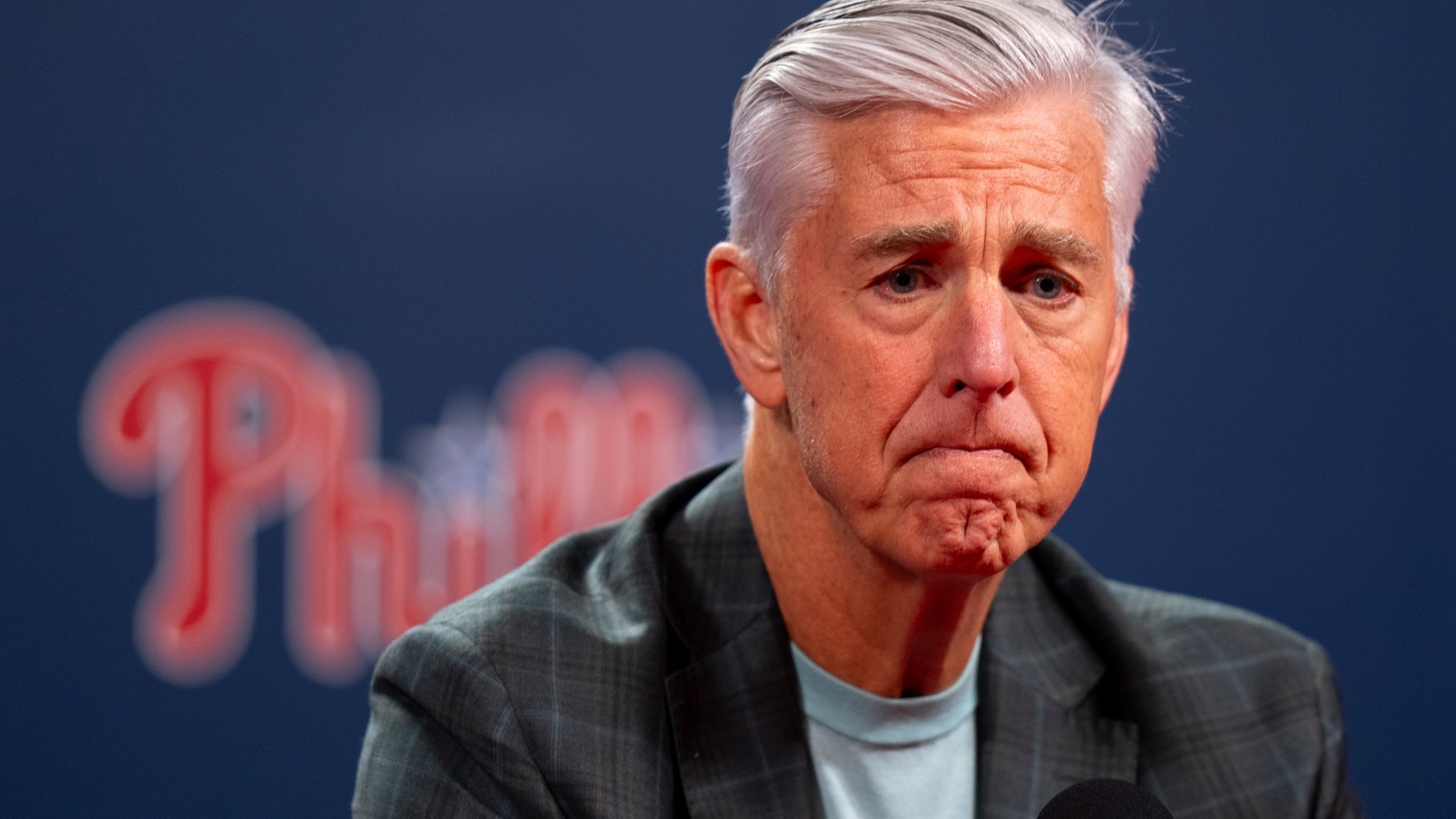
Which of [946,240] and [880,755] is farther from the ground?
[946,240]

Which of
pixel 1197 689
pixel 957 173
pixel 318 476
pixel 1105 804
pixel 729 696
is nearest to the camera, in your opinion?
pixel 1105 804

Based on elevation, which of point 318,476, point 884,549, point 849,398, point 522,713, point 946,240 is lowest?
point 318,476

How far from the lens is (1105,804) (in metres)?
0.75

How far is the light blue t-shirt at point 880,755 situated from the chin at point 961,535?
22 centimetres

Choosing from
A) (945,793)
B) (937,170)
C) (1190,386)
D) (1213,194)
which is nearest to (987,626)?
(945,793)

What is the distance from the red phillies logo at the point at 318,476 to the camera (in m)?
1.77

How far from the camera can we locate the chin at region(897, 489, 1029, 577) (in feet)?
2.73

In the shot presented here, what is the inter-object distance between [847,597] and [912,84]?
0.40m

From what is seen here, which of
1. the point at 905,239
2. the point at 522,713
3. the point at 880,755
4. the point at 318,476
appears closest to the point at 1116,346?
the point at 905,239

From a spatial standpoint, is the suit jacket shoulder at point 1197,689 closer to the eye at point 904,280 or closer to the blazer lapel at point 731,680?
the blazer lapel at point 731,680

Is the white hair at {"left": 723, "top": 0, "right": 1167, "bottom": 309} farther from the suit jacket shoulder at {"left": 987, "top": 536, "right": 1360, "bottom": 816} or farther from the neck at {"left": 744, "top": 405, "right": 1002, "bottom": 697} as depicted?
the suit jacket shoulder at {"left": 987, "top": 536, "right": 1360, "bottom": 816}

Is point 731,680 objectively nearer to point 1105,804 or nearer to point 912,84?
point 1105,804

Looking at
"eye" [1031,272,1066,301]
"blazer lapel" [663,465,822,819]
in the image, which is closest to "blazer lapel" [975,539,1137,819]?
"blazer lapel" [663,465,822,819]

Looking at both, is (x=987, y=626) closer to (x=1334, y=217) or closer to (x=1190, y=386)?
(x=1190, y=386)
